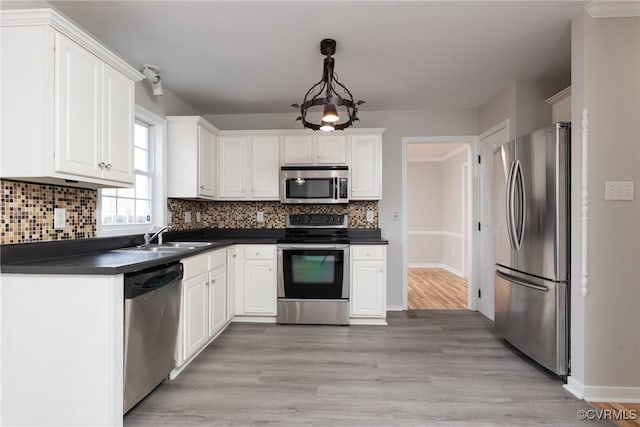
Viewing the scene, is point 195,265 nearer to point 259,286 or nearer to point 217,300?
point 217,300

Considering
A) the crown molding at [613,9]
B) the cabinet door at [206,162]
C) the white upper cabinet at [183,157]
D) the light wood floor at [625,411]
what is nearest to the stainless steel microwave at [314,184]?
the cabinet door at [206,162]

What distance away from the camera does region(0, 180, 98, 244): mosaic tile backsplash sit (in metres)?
1.81

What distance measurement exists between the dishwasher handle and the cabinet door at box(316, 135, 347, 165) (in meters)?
2.07

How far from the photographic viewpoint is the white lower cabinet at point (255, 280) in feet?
11.8

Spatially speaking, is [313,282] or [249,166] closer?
[313,282]

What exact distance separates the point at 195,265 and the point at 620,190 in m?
2.91

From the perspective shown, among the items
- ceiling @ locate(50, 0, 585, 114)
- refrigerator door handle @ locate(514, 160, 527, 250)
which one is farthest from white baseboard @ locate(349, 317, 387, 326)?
ceiling @ locate(50, 0, 585, 114)

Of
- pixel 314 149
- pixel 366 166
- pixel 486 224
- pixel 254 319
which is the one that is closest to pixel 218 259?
pixel 254 319

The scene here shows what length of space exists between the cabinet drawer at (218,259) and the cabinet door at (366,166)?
5.02ft

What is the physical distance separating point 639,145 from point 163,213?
373 centimetres

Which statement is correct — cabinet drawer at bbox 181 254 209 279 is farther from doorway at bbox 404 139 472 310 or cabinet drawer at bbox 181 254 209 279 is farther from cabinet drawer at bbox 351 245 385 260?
doorway at bbox 404 139 472 310

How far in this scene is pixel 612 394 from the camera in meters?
2.10

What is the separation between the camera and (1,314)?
65.5 inches

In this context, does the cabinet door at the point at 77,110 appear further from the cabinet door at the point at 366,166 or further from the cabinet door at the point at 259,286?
the cabinet door at the point at 366,166
